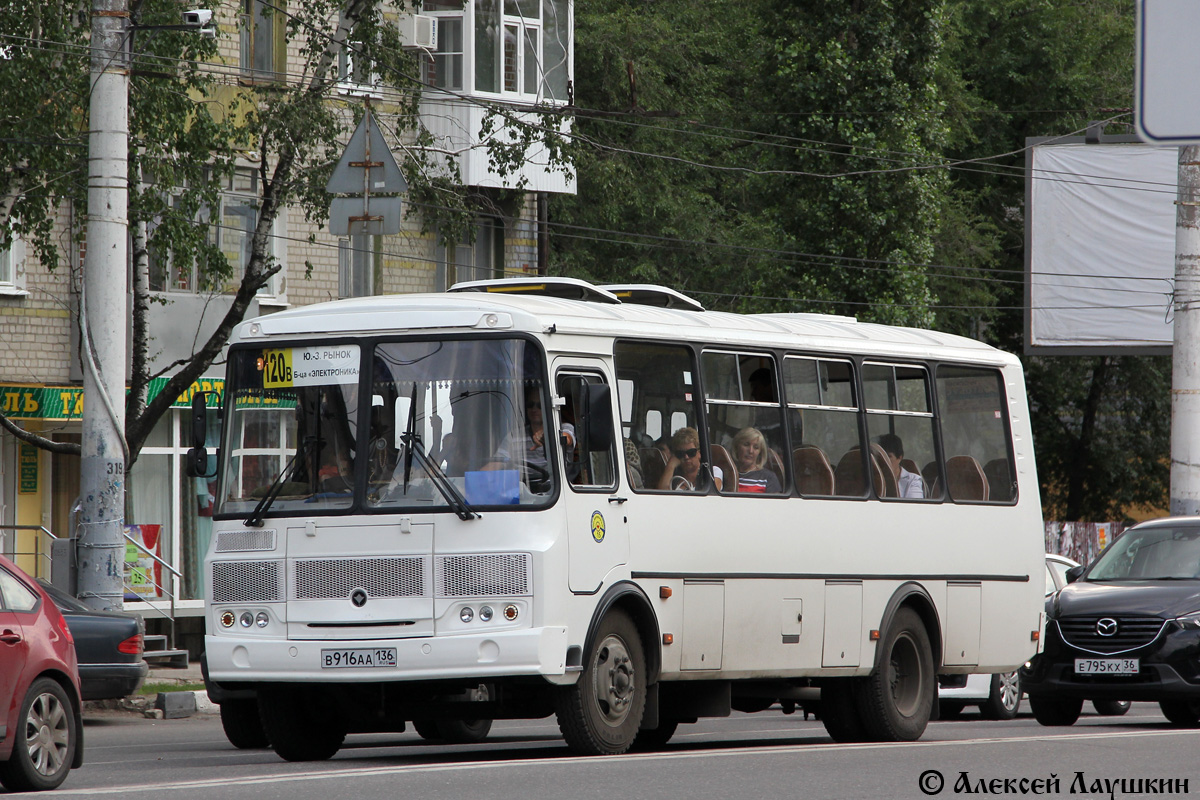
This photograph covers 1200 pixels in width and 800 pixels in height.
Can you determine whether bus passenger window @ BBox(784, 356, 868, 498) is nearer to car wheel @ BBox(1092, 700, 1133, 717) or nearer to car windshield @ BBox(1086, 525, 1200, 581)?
car windshield @ BBox(1086, 525, 1200, 581)

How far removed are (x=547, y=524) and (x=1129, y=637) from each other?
6385 millimetres

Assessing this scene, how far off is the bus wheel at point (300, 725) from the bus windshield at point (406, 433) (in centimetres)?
127

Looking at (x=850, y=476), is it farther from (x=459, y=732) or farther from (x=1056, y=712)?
(x=1056, y=712)

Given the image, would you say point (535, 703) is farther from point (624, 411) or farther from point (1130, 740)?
point (1130, 740)

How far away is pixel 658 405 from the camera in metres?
12.9

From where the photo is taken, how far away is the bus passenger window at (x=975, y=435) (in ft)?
50.5

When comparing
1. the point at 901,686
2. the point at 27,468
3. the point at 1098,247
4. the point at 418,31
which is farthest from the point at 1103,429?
the point at 901,686

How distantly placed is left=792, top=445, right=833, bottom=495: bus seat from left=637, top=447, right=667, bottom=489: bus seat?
4.65 feet

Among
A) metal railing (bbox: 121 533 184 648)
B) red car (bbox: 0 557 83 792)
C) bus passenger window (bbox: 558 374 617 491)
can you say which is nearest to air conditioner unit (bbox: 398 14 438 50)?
metal railing (bbox: 121 533 184 648)

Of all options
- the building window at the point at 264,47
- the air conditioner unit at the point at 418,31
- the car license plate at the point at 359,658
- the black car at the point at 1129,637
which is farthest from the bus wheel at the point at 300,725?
the air conditioner unit at the point at 418,31

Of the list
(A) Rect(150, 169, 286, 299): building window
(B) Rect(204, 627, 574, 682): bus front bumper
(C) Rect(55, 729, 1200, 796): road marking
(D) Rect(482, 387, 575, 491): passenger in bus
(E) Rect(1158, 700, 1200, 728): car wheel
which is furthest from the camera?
(A) Rect(150, 169, 286, 299): building window

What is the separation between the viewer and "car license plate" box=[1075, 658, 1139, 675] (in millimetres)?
15867

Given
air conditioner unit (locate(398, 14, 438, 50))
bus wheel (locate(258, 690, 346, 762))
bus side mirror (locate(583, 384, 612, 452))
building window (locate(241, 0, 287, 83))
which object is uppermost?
air conditioner unit (locate(398, 14, 438, 50))

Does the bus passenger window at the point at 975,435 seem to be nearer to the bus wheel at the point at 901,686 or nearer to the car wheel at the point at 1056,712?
the bus wheel at the point at 901,686
